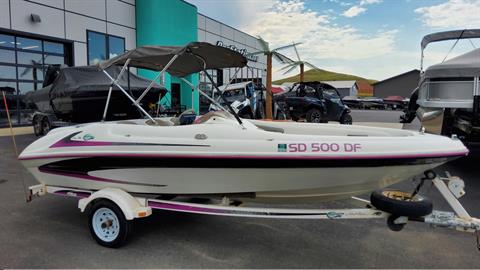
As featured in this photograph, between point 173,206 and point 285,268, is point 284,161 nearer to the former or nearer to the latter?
point 285,268

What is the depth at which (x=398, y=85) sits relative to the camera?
6938 cm

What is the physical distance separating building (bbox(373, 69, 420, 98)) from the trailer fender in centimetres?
7075

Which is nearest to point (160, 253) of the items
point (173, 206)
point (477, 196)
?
point (173, 206)

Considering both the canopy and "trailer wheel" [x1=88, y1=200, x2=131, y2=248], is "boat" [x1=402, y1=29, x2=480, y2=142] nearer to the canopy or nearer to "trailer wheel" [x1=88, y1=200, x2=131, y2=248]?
the canopy

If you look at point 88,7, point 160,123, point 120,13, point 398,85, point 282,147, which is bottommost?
point 282,147

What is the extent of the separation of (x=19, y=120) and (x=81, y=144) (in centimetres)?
1364

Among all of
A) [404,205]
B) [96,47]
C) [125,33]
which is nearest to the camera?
[404,205]

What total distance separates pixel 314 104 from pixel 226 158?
12.2 meters

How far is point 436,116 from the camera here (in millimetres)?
6094

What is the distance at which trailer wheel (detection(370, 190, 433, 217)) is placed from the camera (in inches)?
125

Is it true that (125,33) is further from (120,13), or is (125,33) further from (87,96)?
(87,96)

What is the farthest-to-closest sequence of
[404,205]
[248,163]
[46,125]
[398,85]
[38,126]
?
[398,85], [38,126], [46,125], [248,163], [404,205]

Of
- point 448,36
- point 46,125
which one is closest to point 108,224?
point 448,36

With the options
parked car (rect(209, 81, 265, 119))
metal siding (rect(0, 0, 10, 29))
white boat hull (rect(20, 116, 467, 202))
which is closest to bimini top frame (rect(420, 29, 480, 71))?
white boat hull (rect(20, 116, 467, 202))
